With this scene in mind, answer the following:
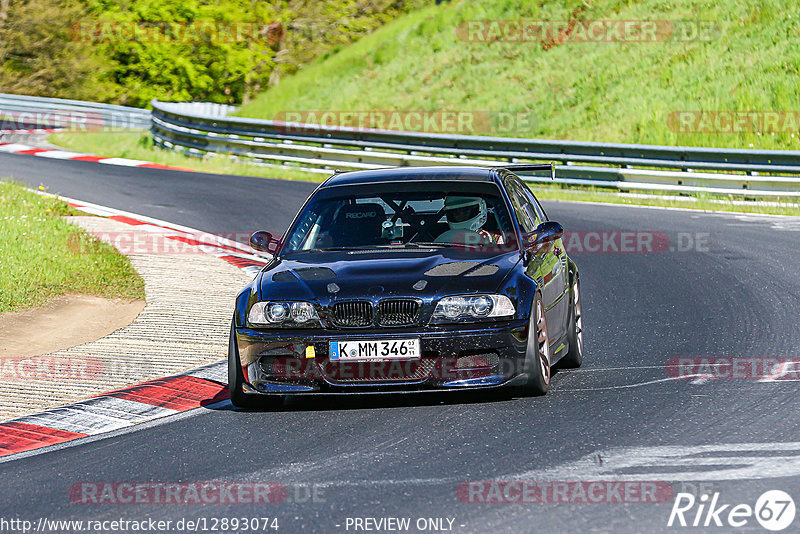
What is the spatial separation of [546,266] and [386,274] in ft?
4.49

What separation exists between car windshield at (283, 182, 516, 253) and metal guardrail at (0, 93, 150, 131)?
28.2 meters

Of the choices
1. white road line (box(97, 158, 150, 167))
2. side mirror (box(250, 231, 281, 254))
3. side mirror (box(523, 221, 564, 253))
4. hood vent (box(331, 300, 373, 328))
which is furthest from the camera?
white road line (box(97, 158, 150, 167))

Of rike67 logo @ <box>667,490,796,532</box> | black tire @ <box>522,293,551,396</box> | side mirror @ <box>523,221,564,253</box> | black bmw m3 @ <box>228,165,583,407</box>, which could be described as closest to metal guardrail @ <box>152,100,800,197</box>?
side mirror @ <box>523,221,564,253</box>

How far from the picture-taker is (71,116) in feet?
124

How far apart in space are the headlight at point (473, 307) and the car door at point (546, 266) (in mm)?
510

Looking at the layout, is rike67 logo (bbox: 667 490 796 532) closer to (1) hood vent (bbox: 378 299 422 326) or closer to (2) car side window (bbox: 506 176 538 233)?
(1) hood vent (bbox: 378 299 422 326)

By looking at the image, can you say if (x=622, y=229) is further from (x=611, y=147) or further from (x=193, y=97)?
(x=193, y=97)

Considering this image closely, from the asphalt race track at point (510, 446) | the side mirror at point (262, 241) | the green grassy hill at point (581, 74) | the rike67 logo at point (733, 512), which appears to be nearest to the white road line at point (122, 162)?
the green grassy hill at point (581, 74)

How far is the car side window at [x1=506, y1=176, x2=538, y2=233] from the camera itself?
28.6 feet

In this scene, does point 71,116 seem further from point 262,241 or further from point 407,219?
point 407,219

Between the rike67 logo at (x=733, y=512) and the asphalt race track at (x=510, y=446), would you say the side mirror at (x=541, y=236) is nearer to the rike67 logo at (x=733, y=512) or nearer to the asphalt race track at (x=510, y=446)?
the asphalt race track at (x=510, y=446)

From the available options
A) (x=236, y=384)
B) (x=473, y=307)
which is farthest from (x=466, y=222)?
(x=236, y=384)

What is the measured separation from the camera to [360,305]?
7.35 m

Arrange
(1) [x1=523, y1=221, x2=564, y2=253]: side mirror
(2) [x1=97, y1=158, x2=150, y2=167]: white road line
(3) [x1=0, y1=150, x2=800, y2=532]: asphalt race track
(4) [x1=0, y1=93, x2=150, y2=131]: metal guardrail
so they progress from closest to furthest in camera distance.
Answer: (3) [x1=0, y1=150, x2=800, y2=532]: asphalt race track, (1) [x1=523, y1=221, x2=564, y2=253]: side mirror, (2) [x1=97, y1=158, x2=150, y2=167]: white road line, (4) [x1=0, y1=93, x2=150, y2=131]: metal guardrail
